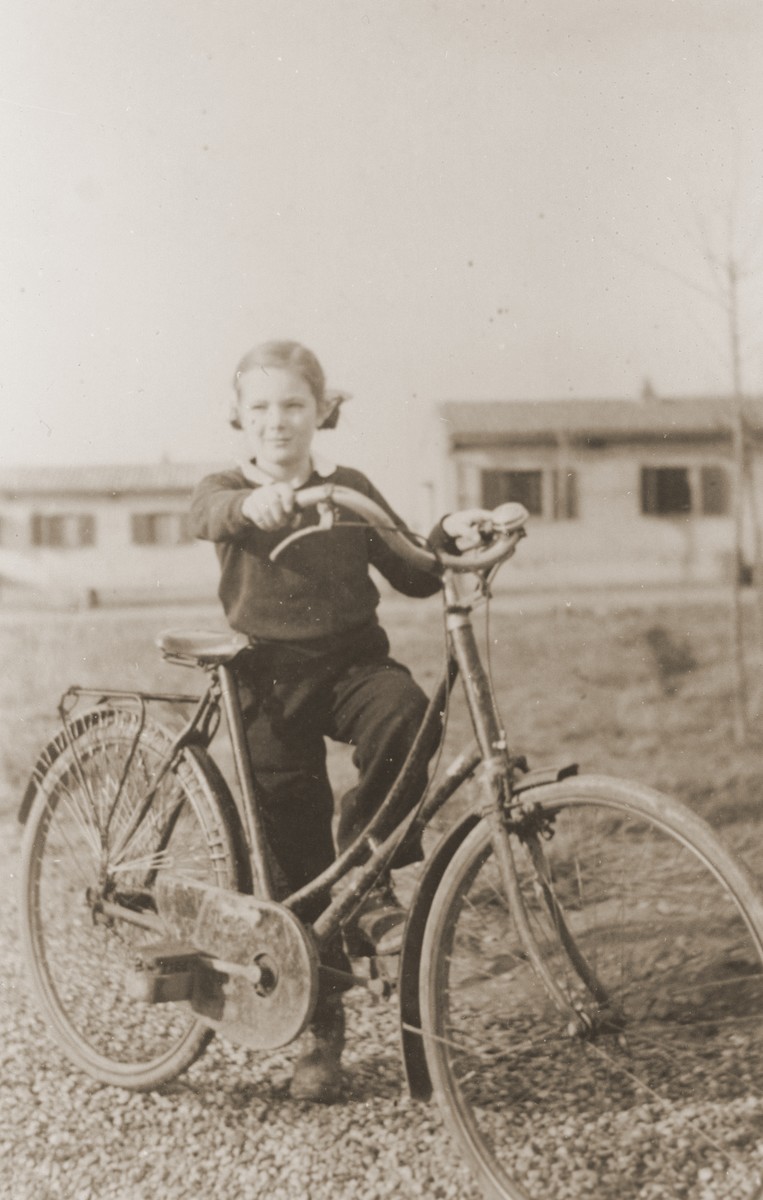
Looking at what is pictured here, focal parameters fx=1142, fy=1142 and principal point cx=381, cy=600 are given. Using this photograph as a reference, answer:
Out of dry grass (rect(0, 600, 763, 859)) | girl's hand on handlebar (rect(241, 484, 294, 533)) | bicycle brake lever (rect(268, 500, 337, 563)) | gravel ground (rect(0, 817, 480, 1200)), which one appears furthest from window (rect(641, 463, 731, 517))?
gravel ground (rect(0, 817, 480, 1200))

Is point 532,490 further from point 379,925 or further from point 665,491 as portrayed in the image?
point 379,925

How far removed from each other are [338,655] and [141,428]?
813 mm

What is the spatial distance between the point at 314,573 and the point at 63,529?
2.58 feet

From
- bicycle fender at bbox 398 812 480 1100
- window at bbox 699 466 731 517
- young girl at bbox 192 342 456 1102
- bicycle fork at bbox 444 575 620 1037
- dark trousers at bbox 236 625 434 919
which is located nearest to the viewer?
bicycle fork at bbox 444 575 620 1037

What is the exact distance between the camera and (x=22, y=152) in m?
3.04

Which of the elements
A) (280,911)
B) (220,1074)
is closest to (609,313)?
(280,911)

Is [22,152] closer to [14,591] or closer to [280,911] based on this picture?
[14,591]

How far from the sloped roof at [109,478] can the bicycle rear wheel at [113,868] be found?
596 millimetres

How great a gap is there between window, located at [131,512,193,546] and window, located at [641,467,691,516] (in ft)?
4.07

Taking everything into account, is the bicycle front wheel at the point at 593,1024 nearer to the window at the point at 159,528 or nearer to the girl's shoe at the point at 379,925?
the girl's shoe at the point at 379,925

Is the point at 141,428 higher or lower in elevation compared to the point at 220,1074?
higher

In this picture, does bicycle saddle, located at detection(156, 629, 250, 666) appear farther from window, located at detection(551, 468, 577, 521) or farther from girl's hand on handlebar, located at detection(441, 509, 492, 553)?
window, located at detection(551, 468, 577, 521)

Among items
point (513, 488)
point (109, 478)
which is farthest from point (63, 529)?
point (513, 488)

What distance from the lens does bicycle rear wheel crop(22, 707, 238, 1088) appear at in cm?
286
